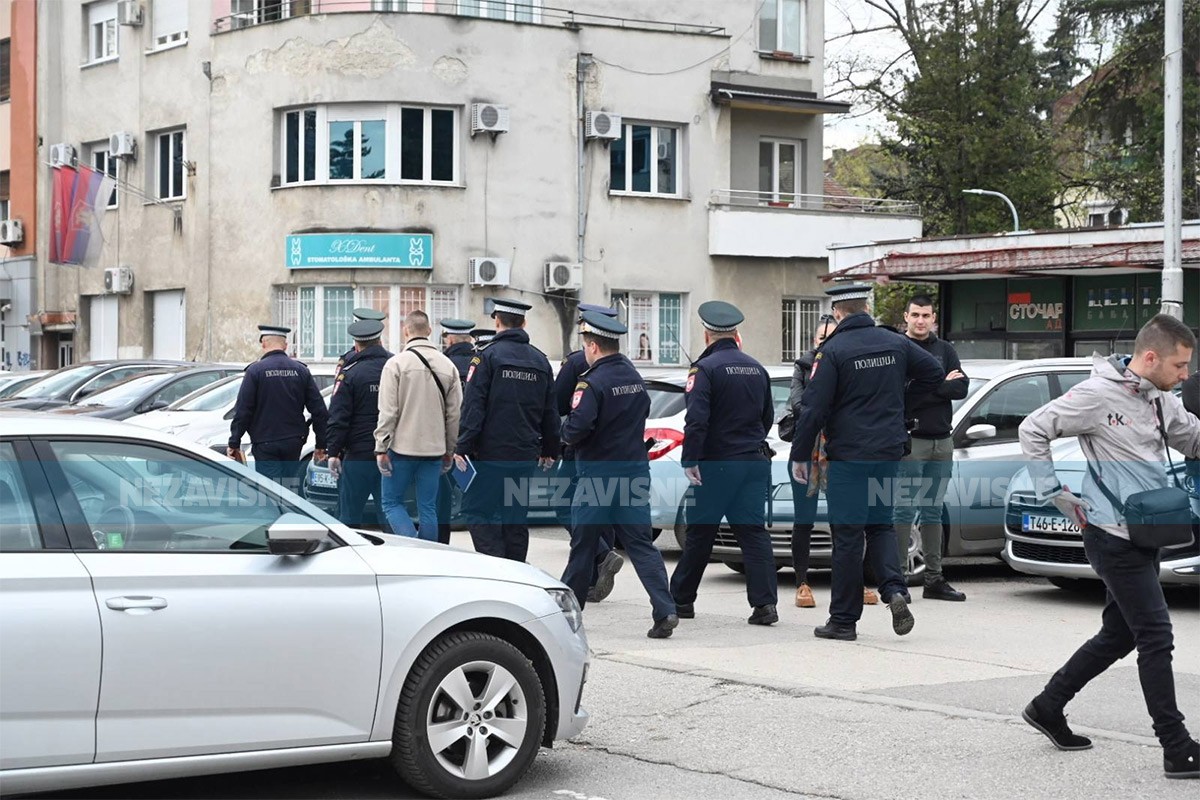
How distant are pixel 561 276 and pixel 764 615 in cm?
2217

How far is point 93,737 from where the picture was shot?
17.6 feet

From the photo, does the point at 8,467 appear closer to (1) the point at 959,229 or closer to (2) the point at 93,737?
(2) the point at 93,737

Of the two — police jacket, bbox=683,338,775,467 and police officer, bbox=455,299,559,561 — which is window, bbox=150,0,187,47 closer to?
police officer, bbox=455,299,559,561

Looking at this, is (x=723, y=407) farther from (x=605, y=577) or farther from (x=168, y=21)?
(x=168, y=21)

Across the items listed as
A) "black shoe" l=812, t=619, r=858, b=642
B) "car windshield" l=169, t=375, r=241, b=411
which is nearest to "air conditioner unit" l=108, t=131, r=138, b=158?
"car windshield" l=169, t=375, r=241, b=411

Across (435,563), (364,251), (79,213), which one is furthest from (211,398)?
(79,213)

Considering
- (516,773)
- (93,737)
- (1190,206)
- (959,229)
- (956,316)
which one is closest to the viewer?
(93,737)

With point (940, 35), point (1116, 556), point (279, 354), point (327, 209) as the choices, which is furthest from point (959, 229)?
point (1116, 556)

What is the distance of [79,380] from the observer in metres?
21.3

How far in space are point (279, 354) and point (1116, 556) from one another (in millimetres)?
8265

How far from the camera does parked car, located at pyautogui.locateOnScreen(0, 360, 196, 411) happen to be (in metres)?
20.4

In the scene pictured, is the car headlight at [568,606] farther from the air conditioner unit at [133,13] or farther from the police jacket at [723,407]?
the air conditioner unit at [133,13]

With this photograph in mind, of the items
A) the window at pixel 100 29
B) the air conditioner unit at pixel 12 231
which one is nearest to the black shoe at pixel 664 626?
the window at pixel 100 29

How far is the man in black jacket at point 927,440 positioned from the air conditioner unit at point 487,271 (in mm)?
20139
